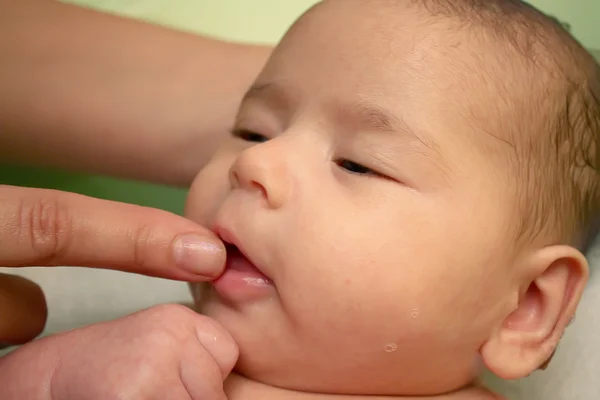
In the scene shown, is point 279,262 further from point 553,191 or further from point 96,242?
point 553,191

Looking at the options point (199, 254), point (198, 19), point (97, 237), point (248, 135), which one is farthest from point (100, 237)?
point (198, 19)

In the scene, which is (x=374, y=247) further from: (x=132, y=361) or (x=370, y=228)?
(x=132, y=361)

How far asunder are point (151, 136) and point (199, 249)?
50 centimetres

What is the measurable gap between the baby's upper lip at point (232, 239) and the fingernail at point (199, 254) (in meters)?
0.01

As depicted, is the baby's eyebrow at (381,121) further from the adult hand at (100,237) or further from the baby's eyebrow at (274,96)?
the adult hand at (100,237)

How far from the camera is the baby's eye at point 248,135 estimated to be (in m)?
0.80

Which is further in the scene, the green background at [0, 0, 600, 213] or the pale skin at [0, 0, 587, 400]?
the green background at [0, 0, 600, 213]

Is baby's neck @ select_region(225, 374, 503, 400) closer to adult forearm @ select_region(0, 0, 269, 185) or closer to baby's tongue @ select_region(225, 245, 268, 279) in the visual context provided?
baby's tongue @ select_region(225, 245, 268, 279)

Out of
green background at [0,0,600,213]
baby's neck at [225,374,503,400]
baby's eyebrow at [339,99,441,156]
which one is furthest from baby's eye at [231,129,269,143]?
green background at [0,0,600,213]

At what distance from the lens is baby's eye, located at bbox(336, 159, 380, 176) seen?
0.70 meters

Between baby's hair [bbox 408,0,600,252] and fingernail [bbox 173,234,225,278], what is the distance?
323 mm

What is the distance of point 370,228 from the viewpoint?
665mm

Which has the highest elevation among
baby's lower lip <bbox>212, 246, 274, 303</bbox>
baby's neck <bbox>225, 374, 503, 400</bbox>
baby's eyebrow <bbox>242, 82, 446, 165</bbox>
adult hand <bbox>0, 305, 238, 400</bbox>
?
baby's eyebrow <bbox>242, 82, 446, 165</bbox>

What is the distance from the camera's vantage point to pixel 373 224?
2.19ft
